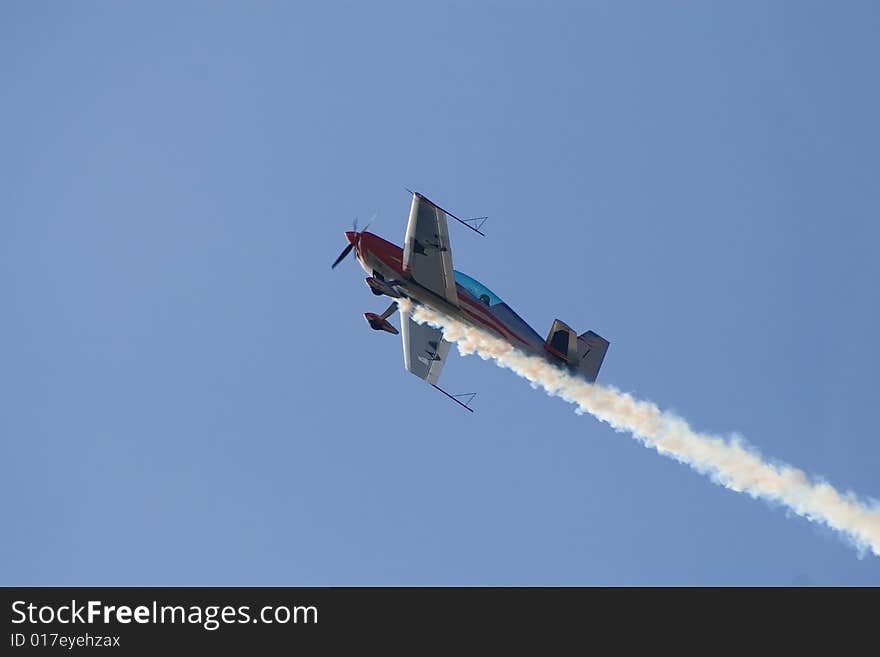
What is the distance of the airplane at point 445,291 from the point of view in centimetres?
5334

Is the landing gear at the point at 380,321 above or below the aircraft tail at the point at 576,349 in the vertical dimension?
above

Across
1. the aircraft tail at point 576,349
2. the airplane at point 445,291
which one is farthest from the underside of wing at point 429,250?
the aircraft tail at point 576,349

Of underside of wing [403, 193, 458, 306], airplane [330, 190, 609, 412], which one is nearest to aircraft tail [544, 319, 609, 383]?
airplane [330, 190, 609, 412]

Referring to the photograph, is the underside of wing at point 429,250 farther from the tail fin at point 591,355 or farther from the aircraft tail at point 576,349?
the tail fin at point 591,355

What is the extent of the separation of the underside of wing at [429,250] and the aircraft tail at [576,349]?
361 cm

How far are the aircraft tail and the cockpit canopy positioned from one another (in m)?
2.21

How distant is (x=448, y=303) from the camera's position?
54.6 metres

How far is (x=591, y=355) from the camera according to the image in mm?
55969

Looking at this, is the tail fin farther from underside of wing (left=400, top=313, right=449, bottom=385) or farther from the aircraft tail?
underside of wing (left=400, top=313, right=449, bottom=385)

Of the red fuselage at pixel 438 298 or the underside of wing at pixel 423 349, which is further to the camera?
the underside of wing at pixel 423 349
